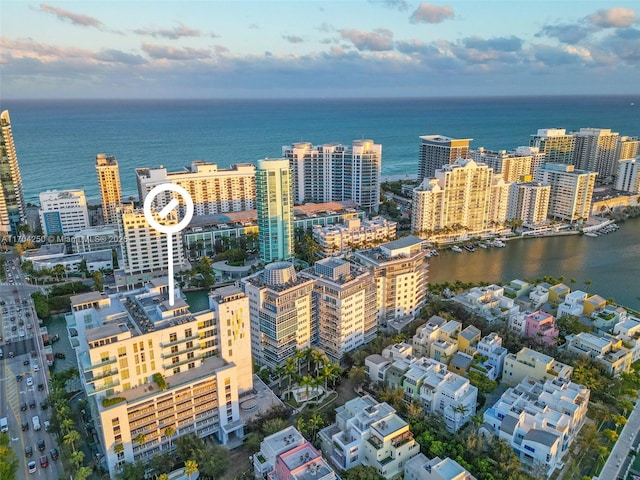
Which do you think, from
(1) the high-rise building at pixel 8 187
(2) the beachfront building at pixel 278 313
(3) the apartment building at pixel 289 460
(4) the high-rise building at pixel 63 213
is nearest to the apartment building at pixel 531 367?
(2) the beachfront building at pixel 278 313

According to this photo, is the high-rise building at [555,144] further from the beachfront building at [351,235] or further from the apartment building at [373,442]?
the apartment building at [373,442]

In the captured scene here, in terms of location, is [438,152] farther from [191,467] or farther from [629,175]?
[191,467]

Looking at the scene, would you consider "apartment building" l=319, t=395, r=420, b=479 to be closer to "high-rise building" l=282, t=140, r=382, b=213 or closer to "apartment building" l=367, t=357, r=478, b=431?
"apartment building" l=367, t=357, r=478, b=431

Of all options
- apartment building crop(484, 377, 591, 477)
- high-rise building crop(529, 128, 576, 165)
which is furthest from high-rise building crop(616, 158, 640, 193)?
apartment building crop(484, 377, 591, 477)

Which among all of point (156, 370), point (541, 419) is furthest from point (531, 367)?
point (156, 370)

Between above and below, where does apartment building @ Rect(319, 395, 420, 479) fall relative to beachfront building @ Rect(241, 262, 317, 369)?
below

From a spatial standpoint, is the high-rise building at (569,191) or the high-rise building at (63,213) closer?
the high-rise building at (63,213)

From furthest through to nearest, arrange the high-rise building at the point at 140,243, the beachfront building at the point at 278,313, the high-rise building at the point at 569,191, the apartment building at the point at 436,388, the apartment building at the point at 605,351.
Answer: the high-rise building at the point at 569,191 → the high-rise building at the point at 140,243 → the beachfront building at the point at 278,313 → the apartment building at the point at 605,351 → the apartment building at the point at 436,388
